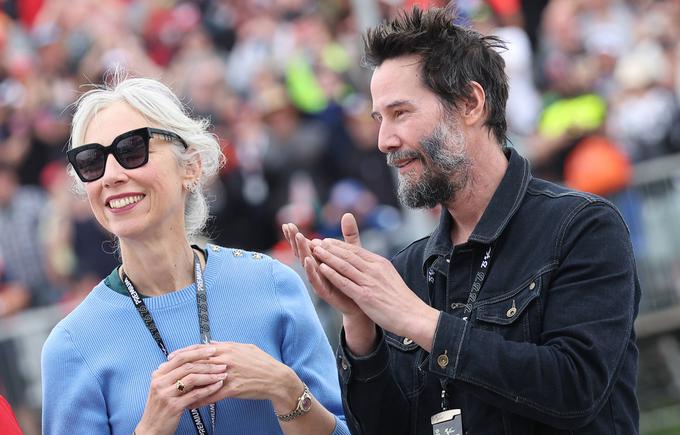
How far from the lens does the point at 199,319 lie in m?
3.77

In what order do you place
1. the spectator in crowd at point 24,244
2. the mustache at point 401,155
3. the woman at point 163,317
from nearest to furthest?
the mustache at point 401,155 → the woman at point 163,317 → the spectator in crowd at point 24,244

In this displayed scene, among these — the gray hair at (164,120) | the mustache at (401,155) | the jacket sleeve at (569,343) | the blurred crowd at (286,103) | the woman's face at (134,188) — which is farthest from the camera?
the blurred crowd at (286,103)

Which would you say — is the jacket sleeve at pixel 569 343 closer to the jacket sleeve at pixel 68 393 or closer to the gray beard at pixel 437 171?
the gray beard at pixel 437 171

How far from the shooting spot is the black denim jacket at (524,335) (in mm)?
3072

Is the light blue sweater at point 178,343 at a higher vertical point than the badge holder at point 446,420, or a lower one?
higher

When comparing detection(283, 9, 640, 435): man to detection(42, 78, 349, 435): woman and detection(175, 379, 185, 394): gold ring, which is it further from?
detection(175, 379, 185, 394): gold ring

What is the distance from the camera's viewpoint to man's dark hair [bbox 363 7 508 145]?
136 inches

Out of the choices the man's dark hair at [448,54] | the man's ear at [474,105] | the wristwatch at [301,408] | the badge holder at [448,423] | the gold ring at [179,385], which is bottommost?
the badge holder at [448,423]

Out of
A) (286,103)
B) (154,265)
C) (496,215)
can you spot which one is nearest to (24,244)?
(286,103)

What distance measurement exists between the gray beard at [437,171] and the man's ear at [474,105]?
0.22 feet

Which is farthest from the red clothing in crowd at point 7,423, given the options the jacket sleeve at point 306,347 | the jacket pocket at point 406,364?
the jacket pocket at point 406,364

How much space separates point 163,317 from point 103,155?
21.0 inches

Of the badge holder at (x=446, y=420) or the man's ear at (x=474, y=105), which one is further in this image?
the man's ear at (x=474, y=105)

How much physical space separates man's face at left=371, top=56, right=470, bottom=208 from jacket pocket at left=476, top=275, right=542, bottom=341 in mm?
352
